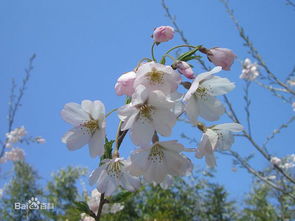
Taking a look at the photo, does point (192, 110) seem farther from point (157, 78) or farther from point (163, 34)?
point (163, 34)

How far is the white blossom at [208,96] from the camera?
37.7 inches

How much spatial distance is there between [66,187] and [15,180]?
2.11 meters

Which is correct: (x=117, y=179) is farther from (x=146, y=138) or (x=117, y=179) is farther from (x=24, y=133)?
(x=24, y=133)

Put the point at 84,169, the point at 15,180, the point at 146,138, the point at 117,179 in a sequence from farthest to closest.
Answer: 1. the point at 84,169
2. the point at 15,180
3. the point at 117,179
4. the point at 146,138

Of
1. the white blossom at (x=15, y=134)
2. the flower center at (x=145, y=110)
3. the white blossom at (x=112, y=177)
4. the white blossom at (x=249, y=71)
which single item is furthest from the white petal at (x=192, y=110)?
the white blossom at (x=15, y=134)

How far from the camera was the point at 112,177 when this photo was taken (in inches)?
38.3

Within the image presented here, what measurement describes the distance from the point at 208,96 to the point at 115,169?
43cm

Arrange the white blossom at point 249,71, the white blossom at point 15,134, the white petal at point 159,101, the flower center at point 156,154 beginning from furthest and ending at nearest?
the white blossom at point 15,134
the white blossom at point 249,71
the flower center at point 156,154
the white petal at point 159,101

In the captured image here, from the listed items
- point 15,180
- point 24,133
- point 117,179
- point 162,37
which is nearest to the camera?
point 117,179

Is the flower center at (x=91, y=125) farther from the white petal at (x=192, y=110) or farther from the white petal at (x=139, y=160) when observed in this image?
the white petal at (x=192, y=110)

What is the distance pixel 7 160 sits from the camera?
7941 mm

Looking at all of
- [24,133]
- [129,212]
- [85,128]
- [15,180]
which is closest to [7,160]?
[24,133]

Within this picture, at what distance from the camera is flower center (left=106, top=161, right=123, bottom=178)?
0.97m

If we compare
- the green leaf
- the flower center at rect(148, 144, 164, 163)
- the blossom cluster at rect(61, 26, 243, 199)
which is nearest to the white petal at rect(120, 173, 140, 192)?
the blossom cluster at rect(61, 26, 243, 199)
